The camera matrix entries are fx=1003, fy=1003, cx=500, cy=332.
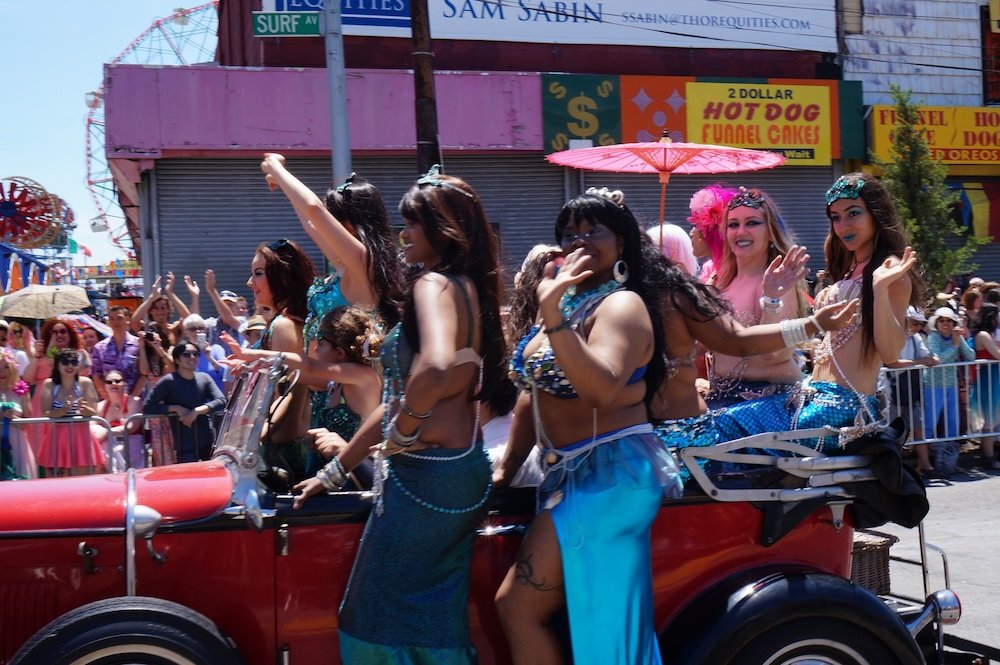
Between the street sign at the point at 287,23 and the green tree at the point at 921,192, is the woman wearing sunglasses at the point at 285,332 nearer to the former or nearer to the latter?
the street sign at the point at 287,23

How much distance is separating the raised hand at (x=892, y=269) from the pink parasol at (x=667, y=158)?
256 cm

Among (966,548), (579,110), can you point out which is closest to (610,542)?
(966,548)

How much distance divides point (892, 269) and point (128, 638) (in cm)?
285

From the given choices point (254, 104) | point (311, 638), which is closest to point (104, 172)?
point (254, 104)

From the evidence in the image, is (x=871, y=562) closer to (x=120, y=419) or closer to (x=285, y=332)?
(x=285, y=332)

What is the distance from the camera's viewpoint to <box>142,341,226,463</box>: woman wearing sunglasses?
744cm

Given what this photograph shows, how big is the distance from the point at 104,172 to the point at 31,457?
4361cm

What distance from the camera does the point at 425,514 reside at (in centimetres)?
300

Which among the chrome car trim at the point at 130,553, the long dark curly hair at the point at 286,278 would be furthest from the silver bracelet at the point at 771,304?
the chrome car trim at the point at 130,553

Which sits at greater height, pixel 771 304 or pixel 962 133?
pixel 962 133

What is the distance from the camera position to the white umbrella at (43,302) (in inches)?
469

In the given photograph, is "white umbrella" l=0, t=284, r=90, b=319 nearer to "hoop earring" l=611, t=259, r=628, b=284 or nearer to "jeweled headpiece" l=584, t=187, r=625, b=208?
"jeweled headpiece" l=584, t=187, r=625, b=208

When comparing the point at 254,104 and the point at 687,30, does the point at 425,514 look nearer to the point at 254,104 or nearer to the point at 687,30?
the point at 254,104

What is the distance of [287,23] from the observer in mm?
9930
